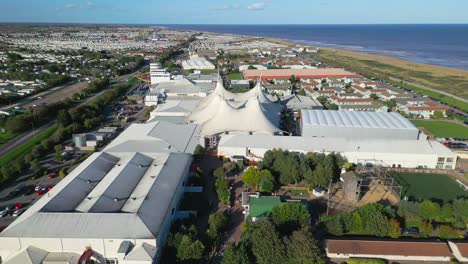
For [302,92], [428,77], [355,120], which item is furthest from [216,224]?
[428,77]

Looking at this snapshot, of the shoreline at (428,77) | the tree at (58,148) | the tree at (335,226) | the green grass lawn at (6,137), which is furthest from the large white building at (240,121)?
the shoreline at (428,77)

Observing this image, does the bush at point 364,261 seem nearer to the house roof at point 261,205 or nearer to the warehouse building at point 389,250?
the warehouse building at point 389,250

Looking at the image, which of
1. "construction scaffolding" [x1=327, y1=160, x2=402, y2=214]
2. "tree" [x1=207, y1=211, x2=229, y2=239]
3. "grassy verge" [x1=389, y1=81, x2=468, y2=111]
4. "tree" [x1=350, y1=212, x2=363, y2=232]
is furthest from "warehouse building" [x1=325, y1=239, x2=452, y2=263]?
"grassy verge" [x1=389, y1=81, x2=468, y2=111]

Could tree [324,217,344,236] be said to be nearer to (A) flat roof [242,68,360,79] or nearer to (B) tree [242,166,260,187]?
(B) tree [242,166,260,187]

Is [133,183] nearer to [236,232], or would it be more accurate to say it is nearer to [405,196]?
[236,232]

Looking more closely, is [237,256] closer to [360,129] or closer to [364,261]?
A: [364,261]

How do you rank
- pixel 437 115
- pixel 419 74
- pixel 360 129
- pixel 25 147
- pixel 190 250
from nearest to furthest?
1. pixel 190 250
2. pixel 360 129
3. pixel 25 147
4. pixel 437 115
5. pixel 419 74
